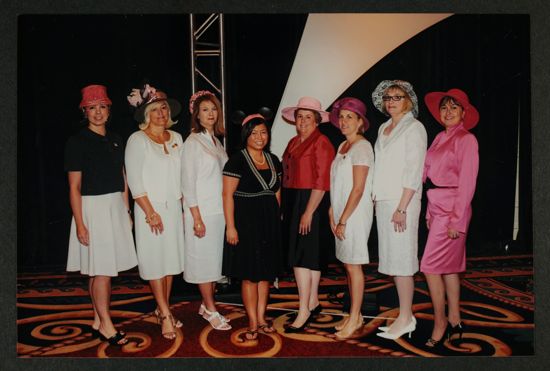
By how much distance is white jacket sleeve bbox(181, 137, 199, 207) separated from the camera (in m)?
3.39

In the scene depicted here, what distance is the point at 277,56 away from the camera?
12.0 ft

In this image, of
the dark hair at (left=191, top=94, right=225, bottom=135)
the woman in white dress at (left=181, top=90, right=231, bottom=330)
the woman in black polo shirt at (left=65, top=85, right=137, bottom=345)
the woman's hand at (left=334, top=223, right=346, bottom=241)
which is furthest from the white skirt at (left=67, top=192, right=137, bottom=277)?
the woman's hand at (left=334, top=223, right=346, bottom=241)

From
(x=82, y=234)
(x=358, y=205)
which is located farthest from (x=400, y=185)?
(x=82, y=234)

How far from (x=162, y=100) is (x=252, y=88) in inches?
24.6

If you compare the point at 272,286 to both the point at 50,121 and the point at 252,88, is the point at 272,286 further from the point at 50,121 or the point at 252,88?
the point at 50,121

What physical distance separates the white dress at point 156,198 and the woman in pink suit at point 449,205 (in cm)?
165

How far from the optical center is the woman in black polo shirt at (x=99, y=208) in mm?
3365

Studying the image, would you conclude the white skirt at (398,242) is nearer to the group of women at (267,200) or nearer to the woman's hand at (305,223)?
the group of women at (267,200)

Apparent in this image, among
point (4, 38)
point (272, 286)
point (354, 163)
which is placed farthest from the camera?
point (272, 286)

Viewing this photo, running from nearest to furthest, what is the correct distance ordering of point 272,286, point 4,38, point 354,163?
point 354,163 → point 4,38 → point 272,286

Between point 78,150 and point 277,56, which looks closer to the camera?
point 78,150

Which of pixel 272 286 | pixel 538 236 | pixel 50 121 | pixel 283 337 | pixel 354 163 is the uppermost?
pixel 50 121

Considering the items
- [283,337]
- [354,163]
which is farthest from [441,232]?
[283,337]

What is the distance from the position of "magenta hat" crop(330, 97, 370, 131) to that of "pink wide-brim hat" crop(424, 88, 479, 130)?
1.48 ft
